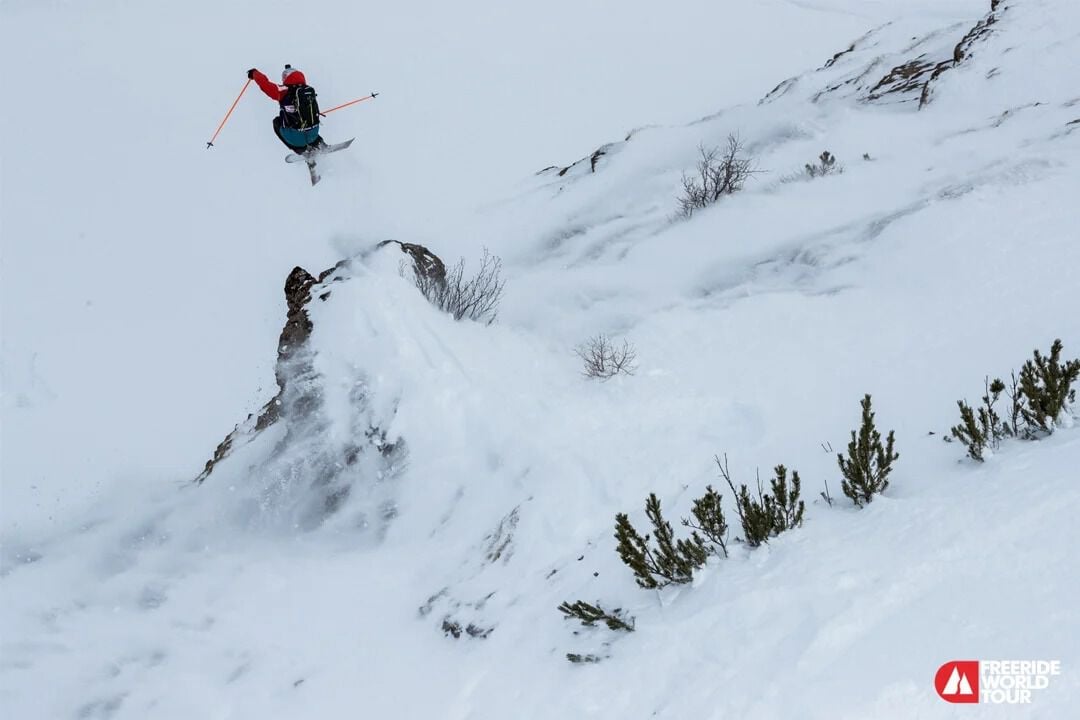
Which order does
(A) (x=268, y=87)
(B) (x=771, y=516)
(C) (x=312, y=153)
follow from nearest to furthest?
(B) (x=771, y=516)
(A) (x=268, y=87)
(C) (x=312, y=153)

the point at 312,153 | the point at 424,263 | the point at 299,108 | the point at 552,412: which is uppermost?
the point at 299,108

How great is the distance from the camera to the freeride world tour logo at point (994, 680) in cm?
235

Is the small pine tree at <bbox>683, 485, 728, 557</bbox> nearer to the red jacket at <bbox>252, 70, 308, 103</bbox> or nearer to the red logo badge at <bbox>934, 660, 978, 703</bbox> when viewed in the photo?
the red logo badge at <bbox>934, 660, 978, 703</bbox>

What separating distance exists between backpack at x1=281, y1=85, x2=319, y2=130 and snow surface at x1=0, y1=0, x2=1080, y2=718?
2.40 metres

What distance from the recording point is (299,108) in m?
10.7

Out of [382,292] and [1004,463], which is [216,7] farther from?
[1004,463]

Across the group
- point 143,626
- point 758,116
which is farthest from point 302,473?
point 758,116

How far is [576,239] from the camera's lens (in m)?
11.4

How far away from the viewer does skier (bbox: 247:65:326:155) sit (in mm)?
10539

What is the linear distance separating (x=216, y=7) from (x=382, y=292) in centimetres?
2209

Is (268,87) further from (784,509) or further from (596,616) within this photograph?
(784,509)

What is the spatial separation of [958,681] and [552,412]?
4482 millimetres

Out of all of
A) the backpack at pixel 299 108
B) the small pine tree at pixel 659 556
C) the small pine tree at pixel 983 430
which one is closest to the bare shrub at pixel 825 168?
the small pine tree at pixel 983 430

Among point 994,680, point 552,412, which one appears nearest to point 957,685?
point 994,680
